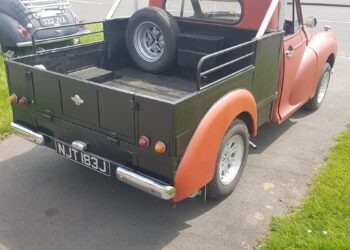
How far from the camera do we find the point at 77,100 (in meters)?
A: 3.21

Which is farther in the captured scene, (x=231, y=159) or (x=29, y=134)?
(x=231, y=159)

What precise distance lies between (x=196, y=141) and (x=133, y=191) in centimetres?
112

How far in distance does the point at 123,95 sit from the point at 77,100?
0.53 meters

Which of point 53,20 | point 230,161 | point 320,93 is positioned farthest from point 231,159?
point 53,20

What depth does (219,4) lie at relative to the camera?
4.38 meters

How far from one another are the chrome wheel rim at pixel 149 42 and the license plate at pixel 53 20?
148 inches

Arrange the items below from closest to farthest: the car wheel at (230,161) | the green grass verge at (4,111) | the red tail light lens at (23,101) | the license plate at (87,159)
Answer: the license plate at (87,159)
the car wheel at (230,161)
the red tail light lens at (23,101)
the green grass verge at (4,111)

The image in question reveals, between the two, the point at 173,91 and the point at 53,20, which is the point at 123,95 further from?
the point at 53,20

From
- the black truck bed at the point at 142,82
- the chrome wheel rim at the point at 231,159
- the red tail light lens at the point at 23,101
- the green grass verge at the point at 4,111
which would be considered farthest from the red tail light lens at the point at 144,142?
the green grass verge at the point at 4,111

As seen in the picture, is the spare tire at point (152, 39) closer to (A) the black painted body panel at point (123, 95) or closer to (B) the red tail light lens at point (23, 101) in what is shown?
(A) the black painted body panel at point (123, 95)

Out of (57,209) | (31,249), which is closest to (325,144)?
(57,209)

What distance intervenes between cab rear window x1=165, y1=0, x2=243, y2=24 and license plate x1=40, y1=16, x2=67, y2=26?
139 inches

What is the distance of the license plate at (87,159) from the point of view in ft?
10.4

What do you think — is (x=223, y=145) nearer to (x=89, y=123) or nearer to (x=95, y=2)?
(x=89, y=123)
